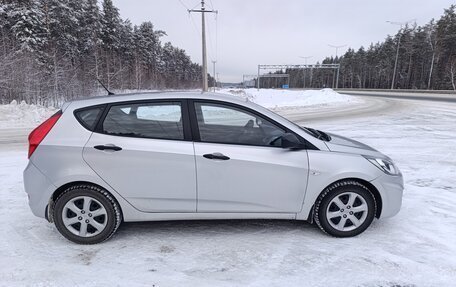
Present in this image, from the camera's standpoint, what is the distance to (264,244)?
325 cm

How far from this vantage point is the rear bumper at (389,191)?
3.32 metres

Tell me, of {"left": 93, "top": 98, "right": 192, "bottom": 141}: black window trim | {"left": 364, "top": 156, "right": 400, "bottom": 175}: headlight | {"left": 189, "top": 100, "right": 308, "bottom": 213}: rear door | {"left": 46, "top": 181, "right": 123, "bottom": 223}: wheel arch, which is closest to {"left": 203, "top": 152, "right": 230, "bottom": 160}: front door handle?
{"left": 189, "top": 100, "right": 308, "bottom": 213}: rear door

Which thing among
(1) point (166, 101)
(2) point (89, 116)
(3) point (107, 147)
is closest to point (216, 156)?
(1) point (166, 101)

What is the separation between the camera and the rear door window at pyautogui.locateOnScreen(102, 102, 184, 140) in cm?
323

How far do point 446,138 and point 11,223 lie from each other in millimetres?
11008

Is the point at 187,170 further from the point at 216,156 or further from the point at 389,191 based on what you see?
the point at 389,191

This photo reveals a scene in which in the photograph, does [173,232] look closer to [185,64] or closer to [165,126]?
[165,126]

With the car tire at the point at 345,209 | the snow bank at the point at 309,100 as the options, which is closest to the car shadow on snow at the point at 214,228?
the car tire at the point at 345,209

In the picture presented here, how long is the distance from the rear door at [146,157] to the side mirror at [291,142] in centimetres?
98

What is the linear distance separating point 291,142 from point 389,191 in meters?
1.26

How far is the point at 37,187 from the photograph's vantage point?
3.15 meters

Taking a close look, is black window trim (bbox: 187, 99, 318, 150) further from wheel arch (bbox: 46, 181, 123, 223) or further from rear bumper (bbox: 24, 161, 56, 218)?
rear bumper (bbox: 24, 161, 56, 218)

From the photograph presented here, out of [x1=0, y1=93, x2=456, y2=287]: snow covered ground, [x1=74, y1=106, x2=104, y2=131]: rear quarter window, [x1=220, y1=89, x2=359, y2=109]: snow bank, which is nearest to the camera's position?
[x1=0, y1=93, x2=456, y2=287]: snow covered ground

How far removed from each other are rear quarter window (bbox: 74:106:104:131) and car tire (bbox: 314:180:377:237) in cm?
257
